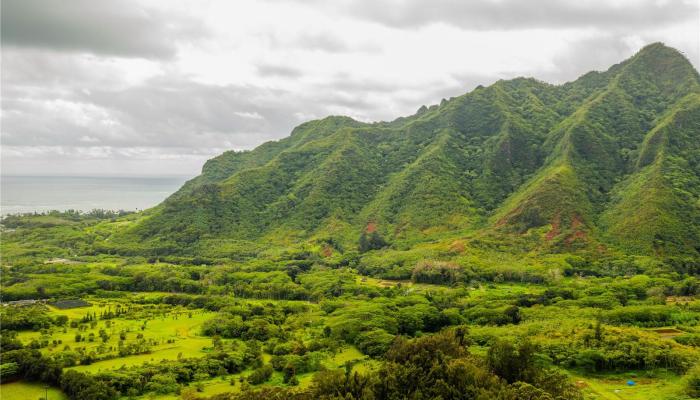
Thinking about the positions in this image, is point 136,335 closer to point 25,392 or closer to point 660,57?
point 25,392

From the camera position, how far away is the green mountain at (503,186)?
120 m

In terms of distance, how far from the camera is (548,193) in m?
130

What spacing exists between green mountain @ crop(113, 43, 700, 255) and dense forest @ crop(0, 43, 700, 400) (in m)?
0.68

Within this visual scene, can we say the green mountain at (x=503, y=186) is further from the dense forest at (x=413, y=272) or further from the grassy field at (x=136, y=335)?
the grassy field at (x=136, y=335)

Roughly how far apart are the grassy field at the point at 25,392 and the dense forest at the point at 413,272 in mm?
296

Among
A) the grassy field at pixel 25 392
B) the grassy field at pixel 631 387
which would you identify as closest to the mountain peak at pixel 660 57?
the grassy field at pixel 631 387

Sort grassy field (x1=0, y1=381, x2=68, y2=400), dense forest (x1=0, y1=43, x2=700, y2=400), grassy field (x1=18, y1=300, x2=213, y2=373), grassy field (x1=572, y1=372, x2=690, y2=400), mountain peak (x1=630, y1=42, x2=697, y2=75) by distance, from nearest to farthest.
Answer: grassy field (x1=572, y1=372, x2=690, y2=400) → grassy field (x1=0, y1=381, x2=68, y2=400) → dense forest (x1=0, y1=43, x2=700, y2=400) → grassy field (x1=18, y1=300, x2=213, y2=373) → mountain peak (x1=630, y1=42, x2=697, y2=75)

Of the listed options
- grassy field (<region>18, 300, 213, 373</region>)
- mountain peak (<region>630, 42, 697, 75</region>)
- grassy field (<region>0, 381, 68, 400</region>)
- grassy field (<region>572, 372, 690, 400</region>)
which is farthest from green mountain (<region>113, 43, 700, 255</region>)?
grassy field (<region>0, 381, 68, 400</region>)

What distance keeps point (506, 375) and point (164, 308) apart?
62.0 meters

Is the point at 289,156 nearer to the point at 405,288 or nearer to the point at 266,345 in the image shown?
the point at 405,288

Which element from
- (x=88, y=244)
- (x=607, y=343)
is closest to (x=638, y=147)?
(x=607, y=343)

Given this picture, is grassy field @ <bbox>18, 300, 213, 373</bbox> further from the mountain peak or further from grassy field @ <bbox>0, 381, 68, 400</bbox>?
the mountain peak

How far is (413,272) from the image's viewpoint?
349ft

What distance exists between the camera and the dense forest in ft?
178
